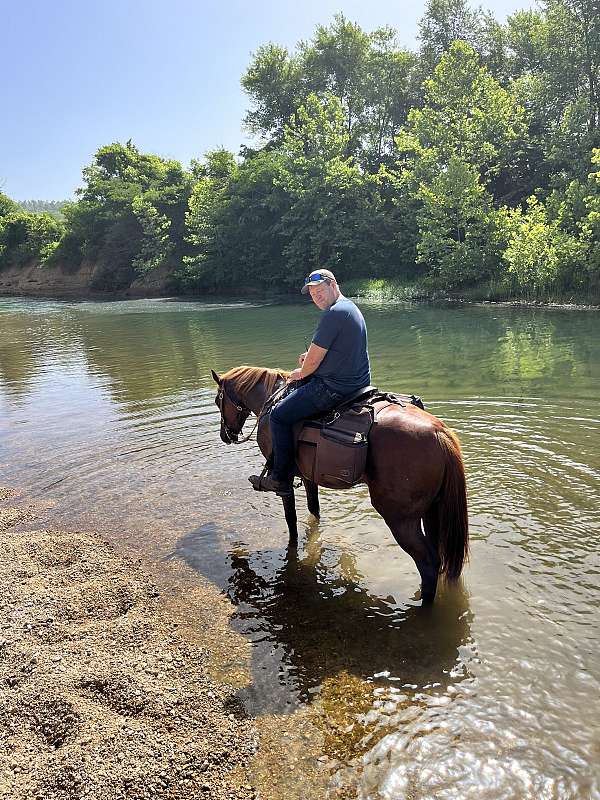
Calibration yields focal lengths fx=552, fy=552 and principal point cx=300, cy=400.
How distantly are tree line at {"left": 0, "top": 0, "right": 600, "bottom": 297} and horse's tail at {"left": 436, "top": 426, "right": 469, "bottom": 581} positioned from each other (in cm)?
2478

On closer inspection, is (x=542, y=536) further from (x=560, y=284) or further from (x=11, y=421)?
(x=560, y=284)

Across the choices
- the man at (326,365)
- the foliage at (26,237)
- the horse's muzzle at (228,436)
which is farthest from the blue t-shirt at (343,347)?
the foliage at (26,237)

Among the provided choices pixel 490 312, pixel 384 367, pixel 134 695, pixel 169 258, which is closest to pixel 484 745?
pixel 134 695

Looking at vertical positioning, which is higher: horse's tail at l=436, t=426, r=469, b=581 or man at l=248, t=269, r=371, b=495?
man at l=248, t=269, r=371, b=495

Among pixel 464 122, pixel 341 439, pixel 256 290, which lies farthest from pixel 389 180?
pixel 341 439

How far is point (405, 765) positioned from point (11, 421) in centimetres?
1130

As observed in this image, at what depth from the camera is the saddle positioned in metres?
5.10

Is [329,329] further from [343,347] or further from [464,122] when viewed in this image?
[464,122]

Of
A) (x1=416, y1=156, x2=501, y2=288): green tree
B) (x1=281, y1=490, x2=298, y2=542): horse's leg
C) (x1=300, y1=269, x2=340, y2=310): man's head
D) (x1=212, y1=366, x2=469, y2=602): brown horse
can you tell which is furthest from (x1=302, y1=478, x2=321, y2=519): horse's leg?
(x1=416, y1=156, x2=501, y2=288): green tree

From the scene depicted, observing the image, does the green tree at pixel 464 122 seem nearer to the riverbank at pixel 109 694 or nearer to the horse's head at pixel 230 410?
the horse's head at pixel 230 410

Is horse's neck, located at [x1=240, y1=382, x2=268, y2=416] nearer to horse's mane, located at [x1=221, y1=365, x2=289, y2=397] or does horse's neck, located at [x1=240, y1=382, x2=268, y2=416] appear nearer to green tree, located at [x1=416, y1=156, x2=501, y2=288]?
horse's mane, located at [x1=221, y1=365, x2=289, y2=397]

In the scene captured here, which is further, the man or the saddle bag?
the man

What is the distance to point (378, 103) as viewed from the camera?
55906 millimetres

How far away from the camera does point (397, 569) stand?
5.59m
